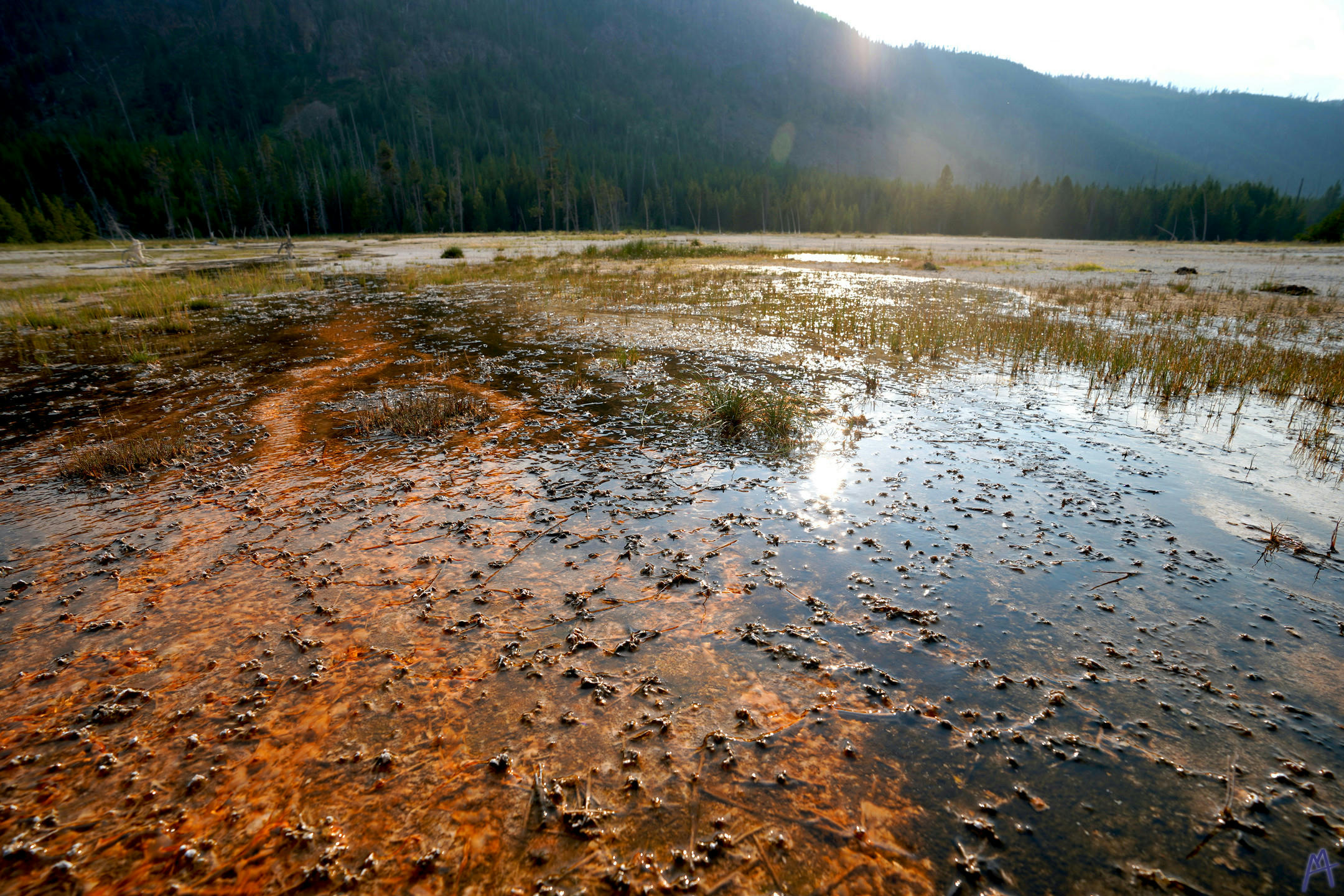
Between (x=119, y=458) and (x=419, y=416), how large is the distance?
3160mm

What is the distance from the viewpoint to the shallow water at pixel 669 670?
99.3 inches

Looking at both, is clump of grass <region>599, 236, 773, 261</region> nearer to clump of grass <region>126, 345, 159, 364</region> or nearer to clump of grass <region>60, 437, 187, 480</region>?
clump of grass <region>126, 345, 159, 364</region>

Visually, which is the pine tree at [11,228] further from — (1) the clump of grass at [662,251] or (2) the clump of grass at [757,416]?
(2) the clump of grass at [757,416]

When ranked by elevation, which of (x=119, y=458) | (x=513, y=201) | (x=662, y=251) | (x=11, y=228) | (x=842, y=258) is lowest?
(x=119, y=458)

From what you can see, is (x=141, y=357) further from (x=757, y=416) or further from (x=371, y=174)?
(x=371, y=174)

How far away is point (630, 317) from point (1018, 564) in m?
13.5

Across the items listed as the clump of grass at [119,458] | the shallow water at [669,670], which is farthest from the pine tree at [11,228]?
the shallow water at [669,670]

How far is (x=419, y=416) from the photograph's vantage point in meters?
7.81

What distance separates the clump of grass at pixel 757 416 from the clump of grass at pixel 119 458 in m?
6.70

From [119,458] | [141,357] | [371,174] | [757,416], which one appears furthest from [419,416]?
[371,174]

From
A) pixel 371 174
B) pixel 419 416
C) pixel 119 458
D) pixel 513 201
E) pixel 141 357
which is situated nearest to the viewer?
pixel 119 458

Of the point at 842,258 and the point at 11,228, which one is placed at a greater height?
the point at 11,228

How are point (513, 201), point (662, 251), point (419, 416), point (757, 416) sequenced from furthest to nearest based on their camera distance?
point (513, 201), point (662, 251), point (757, 416), point (419, 416)

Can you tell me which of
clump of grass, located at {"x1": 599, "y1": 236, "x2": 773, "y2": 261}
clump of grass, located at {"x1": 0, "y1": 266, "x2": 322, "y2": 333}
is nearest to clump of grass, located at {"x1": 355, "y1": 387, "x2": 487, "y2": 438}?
clump of grass, located at {"x1": 0, "y1": 266, "x2": 322, "y2": 333}
